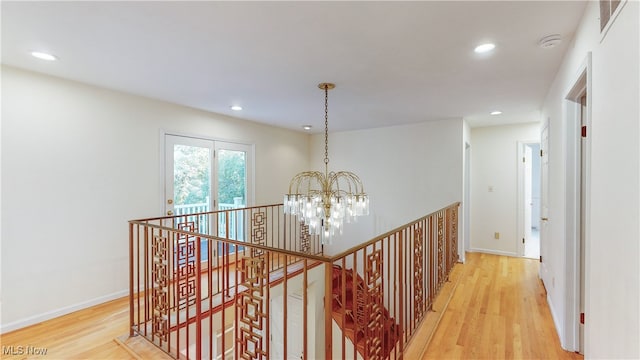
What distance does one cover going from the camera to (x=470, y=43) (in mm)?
2098

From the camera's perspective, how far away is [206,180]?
418 centimetres

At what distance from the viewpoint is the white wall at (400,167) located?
4.64m

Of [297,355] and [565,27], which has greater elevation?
[565,27]

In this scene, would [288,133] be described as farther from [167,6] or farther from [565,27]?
[565,27]

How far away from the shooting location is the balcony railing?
67.9 inches

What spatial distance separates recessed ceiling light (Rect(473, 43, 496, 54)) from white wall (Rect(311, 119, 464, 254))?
8.19 feet

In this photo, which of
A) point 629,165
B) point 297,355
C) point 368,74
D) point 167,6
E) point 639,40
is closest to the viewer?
point 639,40

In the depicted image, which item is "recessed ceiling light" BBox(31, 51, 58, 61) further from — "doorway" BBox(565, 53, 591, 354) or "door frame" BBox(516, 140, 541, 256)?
"door frame" BBox(516, 140, 541, 256)

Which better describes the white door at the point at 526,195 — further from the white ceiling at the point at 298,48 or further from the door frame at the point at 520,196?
the white ceiling at the point at 298,48

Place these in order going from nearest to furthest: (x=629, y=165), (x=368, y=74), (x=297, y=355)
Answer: (x=629, y=165), (x=368, y=74), (x=297, y=355)

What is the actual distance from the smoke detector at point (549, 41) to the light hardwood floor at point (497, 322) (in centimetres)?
234

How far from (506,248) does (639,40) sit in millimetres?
4836

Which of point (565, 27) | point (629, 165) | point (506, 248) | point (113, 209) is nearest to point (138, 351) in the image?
point (113, 209)
